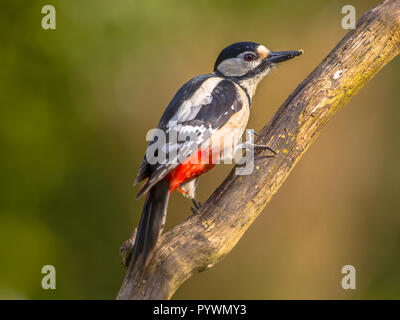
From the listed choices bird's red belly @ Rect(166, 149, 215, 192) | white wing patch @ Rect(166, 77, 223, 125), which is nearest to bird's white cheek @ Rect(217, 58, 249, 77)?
white wing patch @ Rect(166, 77, 223, 125)

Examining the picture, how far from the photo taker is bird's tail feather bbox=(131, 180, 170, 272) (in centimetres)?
185

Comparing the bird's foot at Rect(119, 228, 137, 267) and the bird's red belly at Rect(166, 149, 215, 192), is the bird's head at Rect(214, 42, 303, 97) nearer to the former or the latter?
the bird's red belly at Rect(166, 149, 215, 192)

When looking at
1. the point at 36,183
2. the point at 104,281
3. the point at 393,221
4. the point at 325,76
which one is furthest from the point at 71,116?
the point at 393,221

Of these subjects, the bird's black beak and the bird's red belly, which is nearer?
the bird's red belly

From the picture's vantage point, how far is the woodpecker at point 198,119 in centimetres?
192

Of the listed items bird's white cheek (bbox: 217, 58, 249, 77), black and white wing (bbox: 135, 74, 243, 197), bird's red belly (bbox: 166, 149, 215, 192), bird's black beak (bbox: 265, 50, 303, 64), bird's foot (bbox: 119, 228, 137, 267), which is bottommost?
bird's foot (bbox: 119, 228, 137, 267)

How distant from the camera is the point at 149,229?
1.89 metres

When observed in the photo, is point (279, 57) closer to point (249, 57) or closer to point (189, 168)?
point (249, 57)

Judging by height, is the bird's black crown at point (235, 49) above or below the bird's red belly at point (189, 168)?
above

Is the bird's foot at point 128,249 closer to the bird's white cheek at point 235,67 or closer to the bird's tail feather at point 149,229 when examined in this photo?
the bird's tail feather at point 149,229

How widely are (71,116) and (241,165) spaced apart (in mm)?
2184

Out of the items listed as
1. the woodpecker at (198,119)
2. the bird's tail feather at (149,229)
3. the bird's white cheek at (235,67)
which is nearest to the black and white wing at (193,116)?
the woodpecker at (198,119)

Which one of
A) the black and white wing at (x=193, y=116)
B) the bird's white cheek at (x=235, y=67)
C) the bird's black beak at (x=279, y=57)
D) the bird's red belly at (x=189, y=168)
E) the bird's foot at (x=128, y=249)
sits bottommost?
the bird's foot at (x=128, y=249)

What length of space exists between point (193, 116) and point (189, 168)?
0.24m
